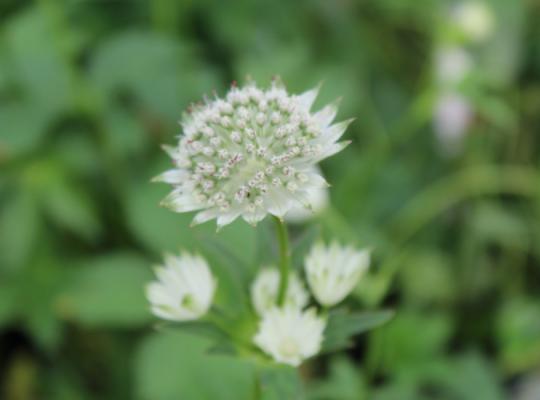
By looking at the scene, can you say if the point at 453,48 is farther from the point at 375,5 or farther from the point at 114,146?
the point at 114,146

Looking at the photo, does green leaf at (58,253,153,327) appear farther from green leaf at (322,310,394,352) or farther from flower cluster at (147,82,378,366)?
green leaf at (322,310,394,352)

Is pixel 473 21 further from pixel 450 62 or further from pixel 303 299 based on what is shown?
pixel 303 299

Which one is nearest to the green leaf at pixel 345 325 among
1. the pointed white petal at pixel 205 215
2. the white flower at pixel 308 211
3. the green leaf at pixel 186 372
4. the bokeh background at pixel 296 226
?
the pointed white petal at pixel 205 215

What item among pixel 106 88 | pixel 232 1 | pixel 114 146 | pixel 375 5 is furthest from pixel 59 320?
pixel 375 5

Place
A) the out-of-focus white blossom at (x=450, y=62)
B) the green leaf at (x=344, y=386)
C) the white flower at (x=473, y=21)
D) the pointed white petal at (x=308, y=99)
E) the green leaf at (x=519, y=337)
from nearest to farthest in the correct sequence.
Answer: the pointed white petal at (x=308, y=99) → the green leaf at (x=344, y=386) → the green leaf at (x=519, y=337) → the white flower at (x=473, y=21) → the out-of-focus white blossom at (x=450, y=62)

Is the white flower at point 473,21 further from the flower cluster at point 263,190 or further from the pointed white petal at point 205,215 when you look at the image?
the pointed white petal at point 205,215

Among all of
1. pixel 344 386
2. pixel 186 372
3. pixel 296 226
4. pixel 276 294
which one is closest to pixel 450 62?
pixel 296 226

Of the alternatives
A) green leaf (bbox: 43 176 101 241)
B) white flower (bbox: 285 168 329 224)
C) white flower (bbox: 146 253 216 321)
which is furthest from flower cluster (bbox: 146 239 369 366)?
green leaf (bbox: 43 176 101 241)
